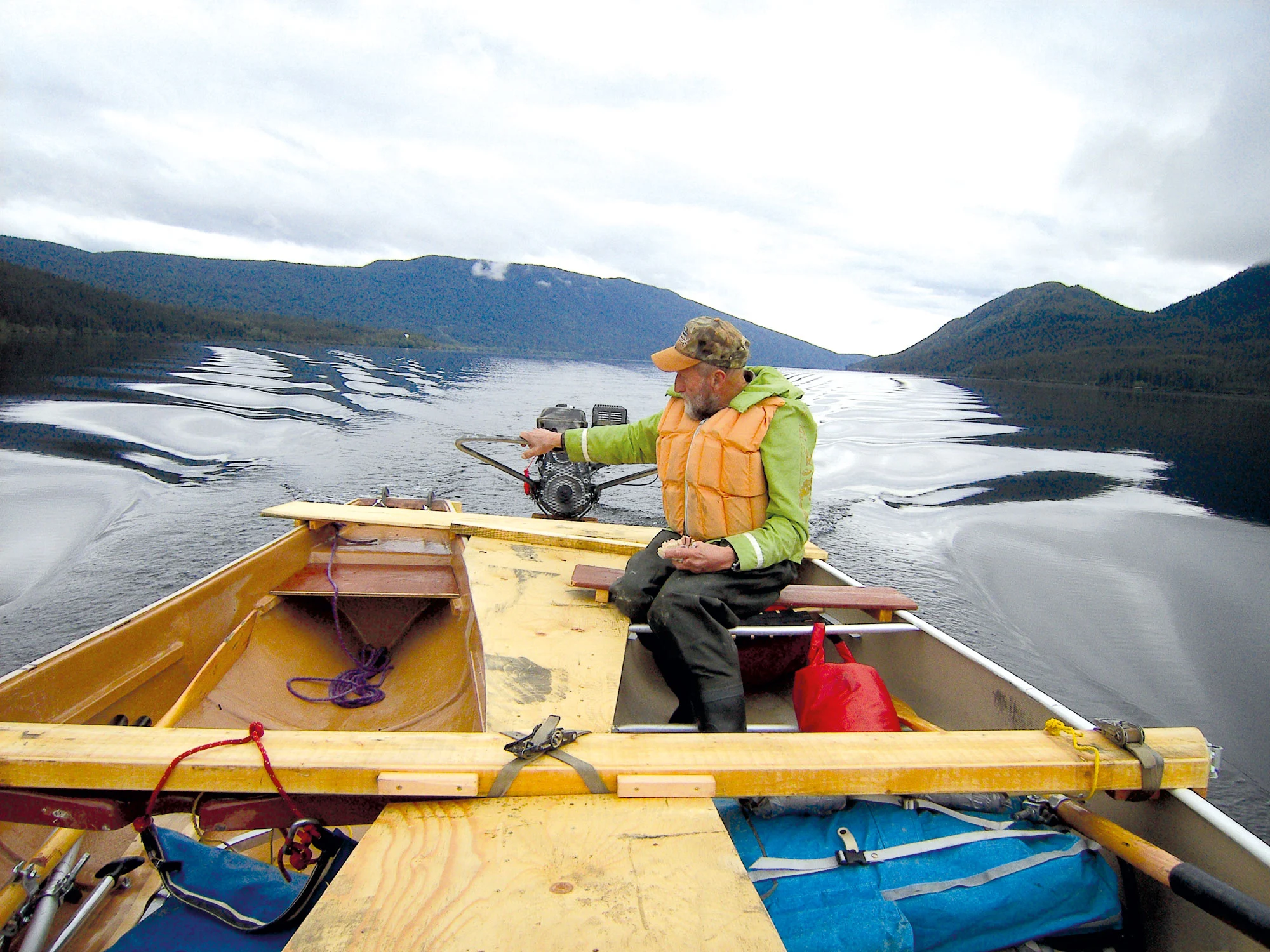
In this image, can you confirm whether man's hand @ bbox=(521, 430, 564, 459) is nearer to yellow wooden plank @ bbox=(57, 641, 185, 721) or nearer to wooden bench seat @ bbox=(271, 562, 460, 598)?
wooden bench seat @ bbox=(271, 562, 460, 598)

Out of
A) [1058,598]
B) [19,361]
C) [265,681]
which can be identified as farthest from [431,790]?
[19,361]

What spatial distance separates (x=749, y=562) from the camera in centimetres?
257

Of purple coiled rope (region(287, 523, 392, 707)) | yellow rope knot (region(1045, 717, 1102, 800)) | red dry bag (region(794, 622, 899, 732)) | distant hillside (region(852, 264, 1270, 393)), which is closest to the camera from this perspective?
yellow rope knot (region(1045, 717, 1102, 800))

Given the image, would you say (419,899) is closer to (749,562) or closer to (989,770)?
(989,770)

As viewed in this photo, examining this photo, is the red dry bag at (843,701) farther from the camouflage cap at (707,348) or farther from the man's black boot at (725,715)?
the camouflage cap at (707,348)

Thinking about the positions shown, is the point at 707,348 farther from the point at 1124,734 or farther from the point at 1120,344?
the point at 1120,344

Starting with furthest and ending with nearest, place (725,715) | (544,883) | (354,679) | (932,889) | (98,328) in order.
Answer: (98,328), (354,679), (725,715), (932,889), (544,883)

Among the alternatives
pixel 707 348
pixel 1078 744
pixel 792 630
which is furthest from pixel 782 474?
pixel 1078 744

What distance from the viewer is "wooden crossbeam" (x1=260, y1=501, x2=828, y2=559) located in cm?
377

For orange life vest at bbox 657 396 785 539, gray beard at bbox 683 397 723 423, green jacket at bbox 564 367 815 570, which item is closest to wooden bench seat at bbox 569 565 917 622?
green jacket at bbox 564 367 815 570

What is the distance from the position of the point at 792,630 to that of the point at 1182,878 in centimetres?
158

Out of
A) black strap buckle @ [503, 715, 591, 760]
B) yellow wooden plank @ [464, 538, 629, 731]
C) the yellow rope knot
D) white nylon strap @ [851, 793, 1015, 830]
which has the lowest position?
white nylon strap @ [851, 793, 1015, 830]

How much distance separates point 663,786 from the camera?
1.56 meters

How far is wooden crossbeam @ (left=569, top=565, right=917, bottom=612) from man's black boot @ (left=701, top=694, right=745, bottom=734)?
0.58 meters
